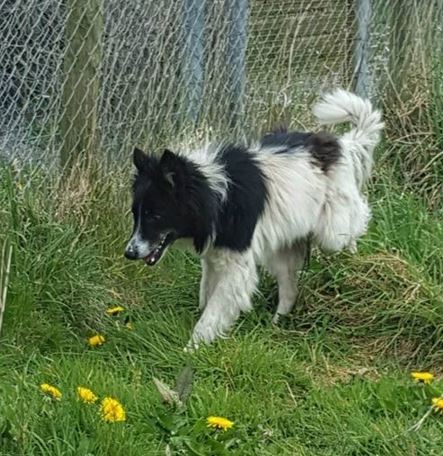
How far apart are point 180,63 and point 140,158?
4.77 ft

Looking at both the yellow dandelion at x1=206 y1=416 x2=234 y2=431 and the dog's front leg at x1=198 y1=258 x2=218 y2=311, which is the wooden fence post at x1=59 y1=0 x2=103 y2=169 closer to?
the dog's front leg at x1=198 y1=258 x2=218 y2=311

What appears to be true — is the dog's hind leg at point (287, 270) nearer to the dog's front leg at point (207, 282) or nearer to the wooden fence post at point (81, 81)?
the dog's front leg at point (207, 282)

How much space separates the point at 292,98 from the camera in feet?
22.6

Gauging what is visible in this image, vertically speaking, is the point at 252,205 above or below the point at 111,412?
above

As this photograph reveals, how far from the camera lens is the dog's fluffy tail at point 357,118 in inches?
233

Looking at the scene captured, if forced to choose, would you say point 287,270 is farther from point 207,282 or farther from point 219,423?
point 219,423

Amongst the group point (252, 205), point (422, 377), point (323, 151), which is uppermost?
point (323, 151)

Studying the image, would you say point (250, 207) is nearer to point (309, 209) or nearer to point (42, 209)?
point (309, 209)

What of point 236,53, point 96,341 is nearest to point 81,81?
point 236,53

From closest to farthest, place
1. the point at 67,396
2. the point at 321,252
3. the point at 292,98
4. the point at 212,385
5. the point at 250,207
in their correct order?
the point at 67,396 → the point at 212,385 → the point at 250,207 → the point at 321,252 → the point at 292,98

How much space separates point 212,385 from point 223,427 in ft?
1.54

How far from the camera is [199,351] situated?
4629 mm

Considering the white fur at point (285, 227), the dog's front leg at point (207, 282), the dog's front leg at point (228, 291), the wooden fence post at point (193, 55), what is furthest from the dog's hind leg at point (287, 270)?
the wooden fence post at point (193, 55)

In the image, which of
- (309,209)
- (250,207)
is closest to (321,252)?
(309,209)
